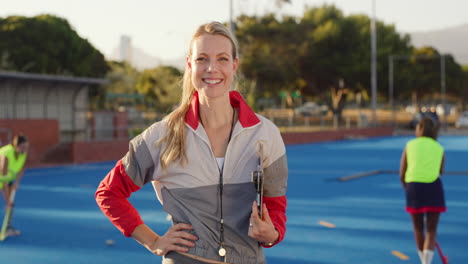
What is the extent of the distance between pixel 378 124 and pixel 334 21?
10860mm

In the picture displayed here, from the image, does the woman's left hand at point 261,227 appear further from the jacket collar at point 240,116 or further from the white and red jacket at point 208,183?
the jacket collar at point 240,116

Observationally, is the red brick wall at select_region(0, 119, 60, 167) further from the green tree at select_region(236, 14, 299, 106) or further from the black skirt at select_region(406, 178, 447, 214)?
the green tree at select_region(236, 14, 299, 106)

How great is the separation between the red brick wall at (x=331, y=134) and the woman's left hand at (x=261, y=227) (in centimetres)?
2792

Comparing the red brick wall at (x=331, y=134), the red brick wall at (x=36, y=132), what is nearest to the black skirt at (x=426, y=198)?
the red brick wall at (x=36, y=132)

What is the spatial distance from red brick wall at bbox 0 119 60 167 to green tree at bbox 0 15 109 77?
20.3 meters

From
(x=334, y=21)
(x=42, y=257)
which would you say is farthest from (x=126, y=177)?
(x=334, y=21)

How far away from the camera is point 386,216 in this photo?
31.9 feet

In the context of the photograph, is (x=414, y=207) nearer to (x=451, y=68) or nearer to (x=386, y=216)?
(x=386, y=216)

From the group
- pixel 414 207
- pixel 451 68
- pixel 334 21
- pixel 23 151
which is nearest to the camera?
pixel 414 207

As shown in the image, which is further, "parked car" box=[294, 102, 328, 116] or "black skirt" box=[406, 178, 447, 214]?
"parked car" box=[294, 102, 328, 116]

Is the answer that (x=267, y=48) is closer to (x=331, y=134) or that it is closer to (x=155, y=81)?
(x=331, y=134)

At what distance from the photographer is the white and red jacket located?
7.63 feet

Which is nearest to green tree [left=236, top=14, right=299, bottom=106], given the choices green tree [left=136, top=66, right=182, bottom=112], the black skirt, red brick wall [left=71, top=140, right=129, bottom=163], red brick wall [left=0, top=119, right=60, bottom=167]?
green tree [left=136, top=66, right=182, bottom=112]

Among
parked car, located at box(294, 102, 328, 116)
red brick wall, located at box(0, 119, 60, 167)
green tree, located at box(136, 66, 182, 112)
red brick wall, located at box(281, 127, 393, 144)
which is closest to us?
red brick wall, located at box(0, 119, 60, 167)
